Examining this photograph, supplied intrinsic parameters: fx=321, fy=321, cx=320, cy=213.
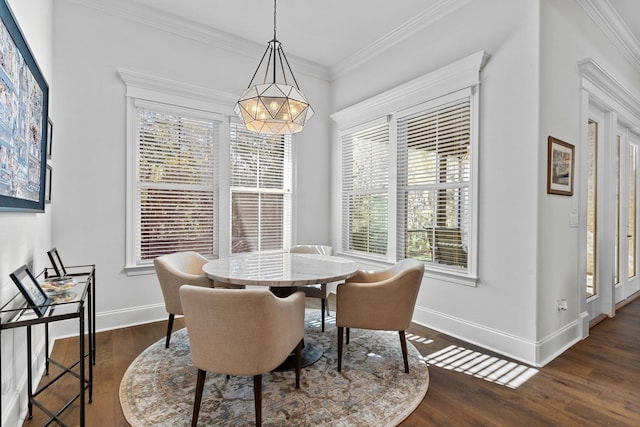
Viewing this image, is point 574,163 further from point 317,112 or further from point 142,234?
point 142,234

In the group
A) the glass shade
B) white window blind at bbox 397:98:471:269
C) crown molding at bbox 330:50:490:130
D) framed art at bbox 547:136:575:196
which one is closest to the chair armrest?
white window blind at bbox 397:98:471:269

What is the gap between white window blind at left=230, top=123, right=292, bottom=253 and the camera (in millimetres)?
3936

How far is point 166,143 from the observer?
3455 mm

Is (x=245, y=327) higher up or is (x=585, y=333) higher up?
(x=245, y=327)

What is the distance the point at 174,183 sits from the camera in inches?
138

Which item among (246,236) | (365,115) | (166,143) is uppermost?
(365,115)

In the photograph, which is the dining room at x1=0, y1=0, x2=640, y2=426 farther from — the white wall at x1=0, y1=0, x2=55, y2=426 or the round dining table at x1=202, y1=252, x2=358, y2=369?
the round dining table at x1=202, y1=252, x2=358, y2=369

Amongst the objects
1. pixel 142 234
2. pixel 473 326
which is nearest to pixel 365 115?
pixel 473 326

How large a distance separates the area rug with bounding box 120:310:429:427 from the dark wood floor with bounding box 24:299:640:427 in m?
0.10

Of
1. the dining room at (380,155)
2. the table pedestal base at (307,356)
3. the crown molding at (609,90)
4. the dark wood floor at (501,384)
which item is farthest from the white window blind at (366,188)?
the crown molding at (609,90)

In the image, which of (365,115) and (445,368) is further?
(365,115)

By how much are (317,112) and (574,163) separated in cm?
305

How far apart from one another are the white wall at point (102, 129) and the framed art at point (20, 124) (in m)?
0.91

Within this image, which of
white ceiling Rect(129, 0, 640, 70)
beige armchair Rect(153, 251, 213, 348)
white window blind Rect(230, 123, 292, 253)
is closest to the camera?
beige armchair Rect(153, 251, 213, 348)
